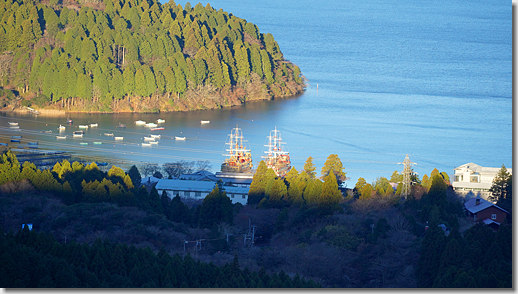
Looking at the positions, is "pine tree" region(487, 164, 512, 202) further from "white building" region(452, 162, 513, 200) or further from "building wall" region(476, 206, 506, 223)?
"white building" region(452, 162, 513, 200)

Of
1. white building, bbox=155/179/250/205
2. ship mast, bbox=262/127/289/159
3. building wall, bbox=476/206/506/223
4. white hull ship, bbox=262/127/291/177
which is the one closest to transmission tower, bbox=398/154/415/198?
building wall, bbox=476/206/506/223

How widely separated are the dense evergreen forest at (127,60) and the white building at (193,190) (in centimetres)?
1406

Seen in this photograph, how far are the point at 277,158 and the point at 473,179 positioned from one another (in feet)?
22.4

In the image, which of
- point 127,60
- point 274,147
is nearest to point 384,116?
point 274,147

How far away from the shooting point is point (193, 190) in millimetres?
17391

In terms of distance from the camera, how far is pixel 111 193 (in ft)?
43.7

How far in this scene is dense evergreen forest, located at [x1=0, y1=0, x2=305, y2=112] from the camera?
101 feet

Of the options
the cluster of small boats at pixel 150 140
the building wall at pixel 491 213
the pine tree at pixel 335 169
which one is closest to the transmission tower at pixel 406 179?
the building wall at pixel 491 213

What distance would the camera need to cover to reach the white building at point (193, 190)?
17.1 meters

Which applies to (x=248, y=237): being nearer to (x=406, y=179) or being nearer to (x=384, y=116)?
(x=406, y=179)

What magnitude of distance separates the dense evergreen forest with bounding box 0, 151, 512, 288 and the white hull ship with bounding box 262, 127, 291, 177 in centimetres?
405

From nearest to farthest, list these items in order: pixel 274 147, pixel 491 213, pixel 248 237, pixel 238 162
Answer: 1. pixel 248 237
2. pixel 491 213
3. pixel 238 162
4. pixel 274 147

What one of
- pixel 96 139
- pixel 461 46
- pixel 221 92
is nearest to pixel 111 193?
pixel 461 46

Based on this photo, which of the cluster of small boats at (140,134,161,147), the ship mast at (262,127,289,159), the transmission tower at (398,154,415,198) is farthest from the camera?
the cluster of small boats at (140,134,161,147)
